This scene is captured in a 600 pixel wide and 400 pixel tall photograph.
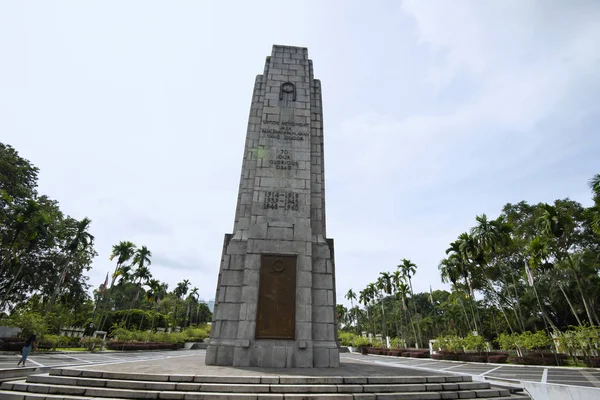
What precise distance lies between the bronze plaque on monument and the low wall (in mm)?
6782

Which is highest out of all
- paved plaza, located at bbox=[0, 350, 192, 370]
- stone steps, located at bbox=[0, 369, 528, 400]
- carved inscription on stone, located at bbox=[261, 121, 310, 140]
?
carved inscription on stone, located at bbox=[261, 121, 310, 140]

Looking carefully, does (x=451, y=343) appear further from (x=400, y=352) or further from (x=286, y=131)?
(x=286, y=131)

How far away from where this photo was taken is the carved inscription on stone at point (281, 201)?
1120 cm

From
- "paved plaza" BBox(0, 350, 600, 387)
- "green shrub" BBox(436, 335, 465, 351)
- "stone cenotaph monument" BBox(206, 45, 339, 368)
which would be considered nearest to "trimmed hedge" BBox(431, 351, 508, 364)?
"green shrub" BBox(436, 335, 465, 351)

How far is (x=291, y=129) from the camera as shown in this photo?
41.5 ft

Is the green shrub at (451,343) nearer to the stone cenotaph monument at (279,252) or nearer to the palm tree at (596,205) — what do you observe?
the palm tree at (596,205)

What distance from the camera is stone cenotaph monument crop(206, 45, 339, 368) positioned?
360 inches

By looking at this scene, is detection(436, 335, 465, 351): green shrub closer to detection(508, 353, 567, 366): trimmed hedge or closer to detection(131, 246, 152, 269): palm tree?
detection(508, 353, 567, 366): trimmed hedge

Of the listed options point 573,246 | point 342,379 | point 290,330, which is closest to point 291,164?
point 290,330

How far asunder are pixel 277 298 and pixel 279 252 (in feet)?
5.09

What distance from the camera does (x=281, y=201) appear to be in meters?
11.3

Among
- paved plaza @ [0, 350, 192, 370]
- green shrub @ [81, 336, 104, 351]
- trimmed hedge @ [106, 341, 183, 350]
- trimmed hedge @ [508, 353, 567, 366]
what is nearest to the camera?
paved plaza @ [0, 350, 192, 370]

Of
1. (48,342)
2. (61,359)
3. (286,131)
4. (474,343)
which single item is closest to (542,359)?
(474,343)

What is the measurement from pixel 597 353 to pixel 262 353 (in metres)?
22.4
